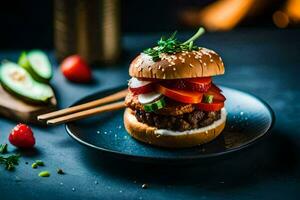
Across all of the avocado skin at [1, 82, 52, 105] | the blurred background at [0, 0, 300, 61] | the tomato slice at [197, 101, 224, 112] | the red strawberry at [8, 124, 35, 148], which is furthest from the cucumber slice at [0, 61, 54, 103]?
the blurred background at [0, 0, 300, 61]

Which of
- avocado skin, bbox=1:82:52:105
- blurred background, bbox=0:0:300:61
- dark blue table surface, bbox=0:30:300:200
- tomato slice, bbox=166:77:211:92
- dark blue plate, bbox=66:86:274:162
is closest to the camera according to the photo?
dark blue table surface, bbox=0:30:300:200

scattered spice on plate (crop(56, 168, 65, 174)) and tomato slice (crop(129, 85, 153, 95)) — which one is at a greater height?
tomato slice (crop(129, 85, 153, 95))

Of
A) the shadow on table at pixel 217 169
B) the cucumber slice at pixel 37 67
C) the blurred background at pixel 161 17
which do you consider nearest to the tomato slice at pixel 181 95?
the shadow on table at pixel 217 169

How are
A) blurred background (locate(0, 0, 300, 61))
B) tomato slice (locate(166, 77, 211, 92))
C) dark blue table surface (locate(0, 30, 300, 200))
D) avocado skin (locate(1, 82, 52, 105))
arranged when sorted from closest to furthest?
dark blue table surface (locate(0, 30, 300, 200))
tomato slice (locate(166, 77, 211, 92))
avocado skin (locate(1, 82, 52, 105))
blurred background (locate(0, 0, 300, 61))

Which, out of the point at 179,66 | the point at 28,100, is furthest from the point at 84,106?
the point at 179,66

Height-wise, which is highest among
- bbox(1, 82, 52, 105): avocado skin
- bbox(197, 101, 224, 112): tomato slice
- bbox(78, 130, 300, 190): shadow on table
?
bbox(197, 101, 224, 112): tomato slice

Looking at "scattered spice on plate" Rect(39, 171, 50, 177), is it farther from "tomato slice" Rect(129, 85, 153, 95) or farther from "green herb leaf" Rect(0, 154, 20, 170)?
"tomato slice" Rect(129, 85, 153, 95)

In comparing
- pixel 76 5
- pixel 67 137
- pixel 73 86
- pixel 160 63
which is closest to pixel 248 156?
pixel 160 63
